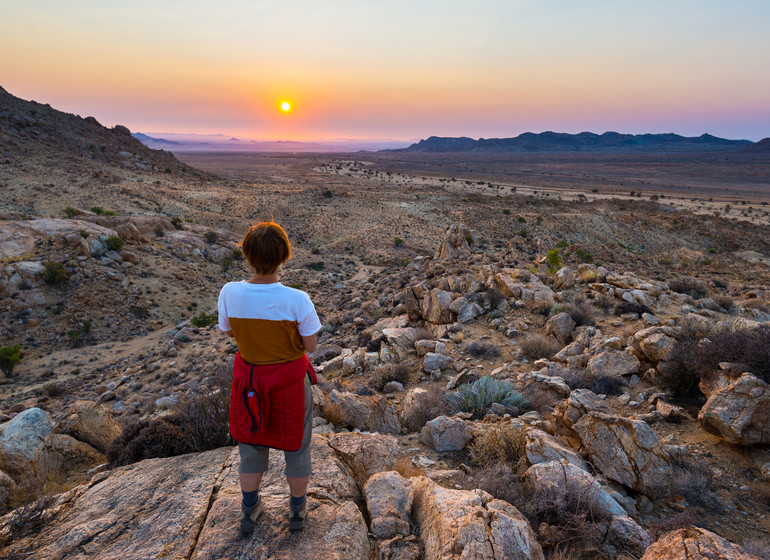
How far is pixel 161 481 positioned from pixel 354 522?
77.1 inches

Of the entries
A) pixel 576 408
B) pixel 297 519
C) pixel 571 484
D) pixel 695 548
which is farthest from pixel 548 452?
pixel 297 519

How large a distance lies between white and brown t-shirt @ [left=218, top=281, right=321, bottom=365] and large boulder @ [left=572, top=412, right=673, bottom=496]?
11.3 feet

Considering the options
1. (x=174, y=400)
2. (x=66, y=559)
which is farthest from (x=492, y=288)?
(x=66, y=559)

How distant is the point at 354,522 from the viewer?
282cm

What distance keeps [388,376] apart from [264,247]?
506cm

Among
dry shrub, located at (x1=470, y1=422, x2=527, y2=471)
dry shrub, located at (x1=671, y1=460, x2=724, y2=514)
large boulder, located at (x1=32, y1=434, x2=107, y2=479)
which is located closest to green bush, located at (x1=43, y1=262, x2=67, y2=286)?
large boulder, located at (x1=32, y1=434, x2=107, y2=479)

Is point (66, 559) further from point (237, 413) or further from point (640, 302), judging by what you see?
point (640, 302)

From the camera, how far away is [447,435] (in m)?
4.59

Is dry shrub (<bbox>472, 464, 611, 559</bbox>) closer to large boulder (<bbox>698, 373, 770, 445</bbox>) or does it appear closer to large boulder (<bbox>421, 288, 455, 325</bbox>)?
large boulder (<bbox>698, 373, 770, 445</bbox>)

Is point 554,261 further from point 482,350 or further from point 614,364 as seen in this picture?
point 614,364

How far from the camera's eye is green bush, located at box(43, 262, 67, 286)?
13711 mm

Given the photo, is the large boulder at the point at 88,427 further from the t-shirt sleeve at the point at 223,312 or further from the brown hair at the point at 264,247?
the brown hair at the point at 264,247

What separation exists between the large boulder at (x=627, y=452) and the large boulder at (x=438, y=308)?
17.4 feet

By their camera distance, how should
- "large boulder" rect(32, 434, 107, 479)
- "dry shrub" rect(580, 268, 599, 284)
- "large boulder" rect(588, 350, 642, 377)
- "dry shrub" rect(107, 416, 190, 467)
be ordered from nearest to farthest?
"dry shrub" rect(107, 416, 190, 467), "large boulder" rect(32, 434, 107, 479), "large boulder" rect(588, 350, 642, 377), "dry shrub" rect(580, 268, 599, 284)
